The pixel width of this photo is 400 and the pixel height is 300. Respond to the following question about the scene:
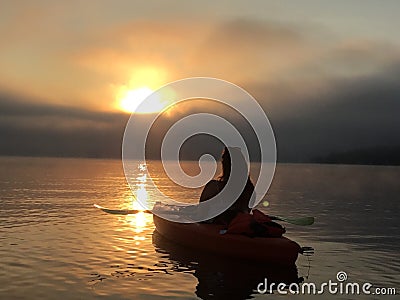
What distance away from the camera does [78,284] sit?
47.3 ft

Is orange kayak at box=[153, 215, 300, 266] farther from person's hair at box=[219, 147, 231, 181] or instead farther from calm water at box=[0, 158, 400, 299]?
person's hair at box=[219, 147, 231, 181]

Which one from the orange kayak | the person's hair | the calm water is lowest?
the calm water

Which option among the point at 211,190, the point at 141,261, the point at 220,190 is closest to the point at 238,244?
the point at 220,190

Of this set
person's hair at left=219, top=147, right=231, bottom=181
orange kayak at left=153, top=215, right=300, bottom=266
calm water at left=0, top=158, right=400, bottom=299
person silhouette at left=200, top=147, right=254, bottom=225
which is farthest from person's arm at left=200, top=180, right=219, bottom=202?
calm water at left=0, top=158, right=400, bottom=299

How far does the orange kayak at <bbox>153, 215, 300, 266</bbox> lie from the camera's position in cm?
1650

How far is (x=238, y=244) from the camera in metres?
17.2

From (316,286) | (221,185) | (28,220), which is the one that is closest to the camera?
(316,286)

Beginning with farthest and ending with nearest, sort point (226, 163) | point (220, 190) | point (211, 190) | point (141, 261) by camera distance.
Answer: point (211, 190)
point (220, 190)
point (226, 163)
point (141, 261)

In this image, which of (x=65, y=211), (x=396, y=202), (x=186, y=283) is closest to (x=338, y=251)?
(x=186, y=283)

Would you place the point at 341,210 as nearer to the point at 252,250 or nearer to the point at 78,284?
the point at 252,250

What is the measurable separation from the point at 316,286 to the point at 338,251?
6265 mm

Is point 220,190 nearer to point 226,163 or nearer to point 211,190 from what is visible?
point 211,190

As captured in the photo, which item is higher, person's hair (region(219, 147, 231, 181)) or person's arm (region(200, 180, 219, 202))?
person's hair (region(219, 147, 231, 181))

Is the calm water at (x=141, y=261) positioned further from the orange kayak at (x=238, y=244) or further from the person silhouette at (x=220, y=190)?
the person silhouette at (x=220, y=190)
